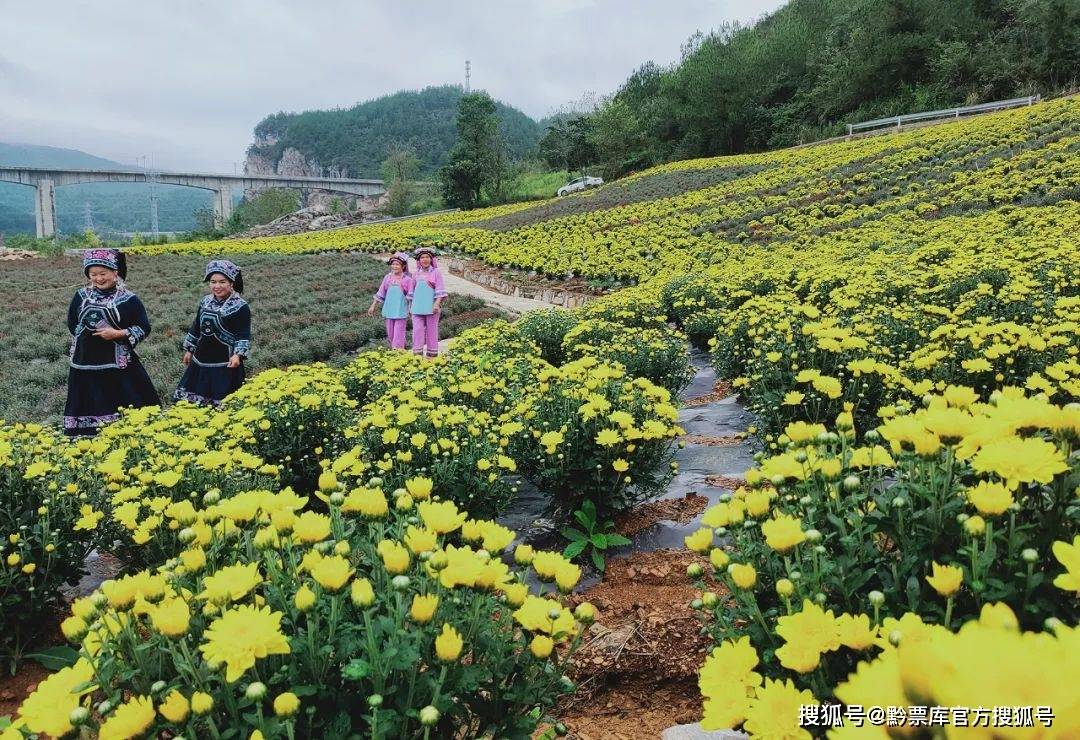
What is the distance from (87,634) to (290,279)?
15455 millimetres

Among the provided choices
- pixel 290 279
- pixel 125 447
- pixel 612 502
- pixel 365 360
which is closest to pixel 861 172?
pixel 290 279

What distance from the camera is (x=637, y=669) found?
Answer: 2211mm

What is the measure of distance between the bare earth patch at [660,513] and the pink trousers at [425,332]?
4.78 metres

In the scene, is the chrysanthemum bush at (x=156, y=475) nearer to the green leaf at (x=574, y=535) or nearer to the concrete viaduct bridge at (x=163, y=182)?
the green leaf at (x=574, y=535)

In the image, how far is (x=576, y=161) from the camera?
1913 inches

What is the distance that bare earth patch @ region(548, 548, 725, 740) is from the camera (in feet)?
6.70

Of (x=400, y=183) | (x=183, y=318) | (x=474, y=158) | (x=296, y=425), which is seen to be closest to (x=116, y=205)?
(x=400, y=183)

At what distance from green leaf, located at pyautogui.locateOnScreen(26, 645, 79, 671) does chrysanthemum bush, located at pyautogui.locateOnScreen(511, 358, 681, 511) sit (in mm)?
1918

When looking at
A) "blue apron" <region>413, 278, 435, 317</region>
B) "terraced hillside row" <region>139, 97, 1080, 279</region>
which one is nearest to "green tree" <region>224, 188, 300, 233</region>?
"terraced hillside row" <region>139, 97, 1080, 279</region>

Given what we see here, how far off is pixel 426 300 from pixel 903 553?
671cm

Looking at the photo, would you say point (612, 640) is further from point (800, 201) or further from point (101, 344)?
point (800, 201)

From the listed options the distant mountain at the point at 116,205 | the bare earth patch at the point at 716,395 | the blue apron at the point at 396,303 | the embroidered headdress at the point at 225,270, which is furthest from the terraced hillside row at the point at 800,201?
the distant mountain at the point at 116,205

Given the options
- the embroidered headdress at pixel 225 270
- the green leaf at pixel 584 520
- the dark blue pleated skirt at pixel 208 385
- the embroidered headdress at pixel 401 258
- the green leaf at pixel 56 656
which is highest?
the embroidered headdress at pixel 401 258

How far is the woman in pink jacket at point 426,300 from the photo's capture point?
759 cm
